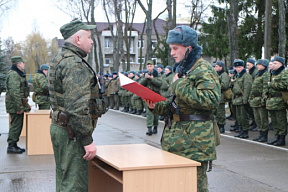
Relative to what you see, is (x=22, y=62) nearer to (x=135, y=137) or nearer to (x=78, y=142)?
(x=135, y=137)

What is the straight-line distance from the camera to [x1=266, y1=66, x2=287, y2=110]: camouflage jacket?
34.7 feet

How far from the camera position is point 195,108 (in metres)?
4.48

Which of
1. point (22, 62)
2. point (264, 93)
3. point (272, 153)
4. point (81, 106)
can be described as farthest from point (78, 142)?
point (264, 93)

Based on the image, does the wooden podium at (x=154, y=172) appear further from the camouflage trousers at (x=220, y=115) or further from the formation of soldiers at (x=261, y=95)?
the camouflage trousers at (x=220, y=115)

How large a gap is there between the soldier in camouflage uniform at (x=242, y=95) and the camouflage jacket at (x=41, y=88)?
17.4ft

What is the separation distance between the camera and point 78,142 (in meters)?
4.31

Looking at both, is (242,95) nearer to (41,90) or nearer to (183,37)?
(41,90)

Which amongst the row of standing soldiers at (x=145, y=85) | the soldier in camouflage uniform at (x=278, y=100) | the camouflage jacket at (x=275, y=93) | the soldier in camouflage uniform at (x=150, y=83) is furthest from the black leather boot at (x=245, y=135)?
the soldier in camouflage uniform at (x=150, y=83)

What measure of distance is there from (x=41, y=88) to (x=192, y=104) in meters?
8.41

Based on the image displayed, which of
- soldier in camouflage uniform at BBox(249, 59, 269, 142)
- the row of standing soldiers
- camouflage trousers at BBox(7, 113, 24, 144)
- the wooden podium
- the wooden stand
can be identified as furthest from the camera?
the row of standing soldiers

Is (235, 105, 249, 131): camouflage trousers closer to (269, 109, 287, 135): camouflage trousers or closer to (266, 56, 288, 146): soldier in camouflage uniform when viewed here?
(266, 56, 288, 146): soldier in camouflage uniform

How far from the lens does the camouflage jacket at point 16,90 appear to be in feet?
32.0

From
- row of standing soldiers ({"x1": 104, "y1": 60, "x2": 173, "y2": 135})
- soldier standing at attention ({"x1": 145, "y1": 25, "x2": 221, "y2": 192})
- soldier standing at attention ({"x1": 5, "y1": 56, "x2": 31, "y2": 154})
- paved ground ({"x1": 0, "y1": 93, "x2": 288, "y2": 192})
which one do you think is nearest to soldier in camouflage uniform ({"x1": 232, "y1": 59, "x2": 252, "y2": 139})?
paved ground ({"x1": 0, "y1": 93, "x2": 288, "y2": 192})

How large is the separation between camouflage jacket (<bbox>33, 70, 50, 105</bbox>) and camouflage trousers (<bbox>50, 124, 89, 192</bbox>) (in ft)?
26.0
